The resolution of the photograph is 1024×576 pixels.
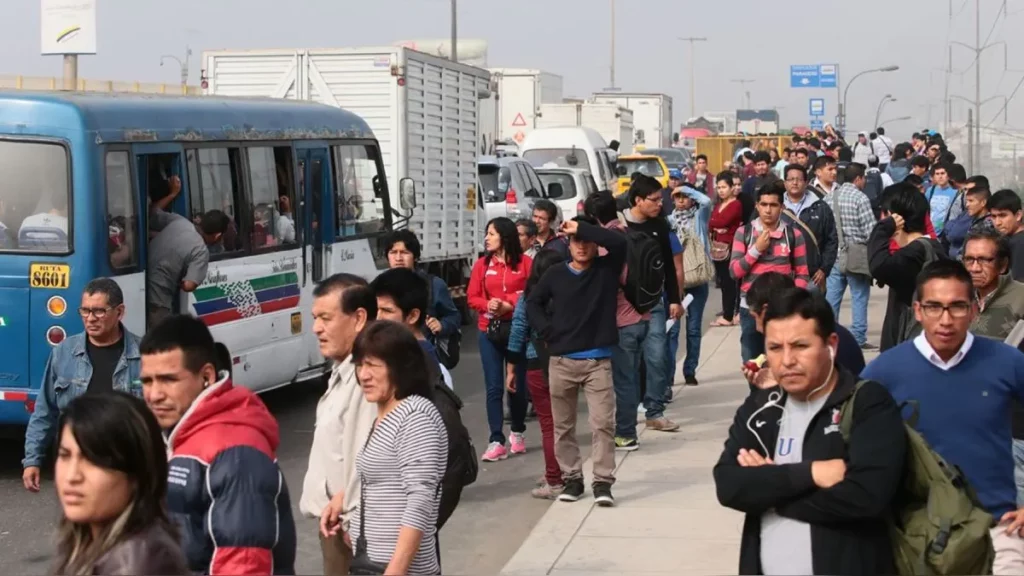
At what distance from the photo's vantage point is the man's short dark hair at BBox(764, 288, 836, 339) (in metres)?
4.26

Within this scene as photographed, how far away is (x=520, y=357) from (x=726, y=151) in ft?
126

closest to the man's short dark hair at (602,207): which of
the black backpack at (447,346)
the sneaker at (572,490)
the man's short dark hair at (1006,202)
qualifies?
the black backpack at (447,346)

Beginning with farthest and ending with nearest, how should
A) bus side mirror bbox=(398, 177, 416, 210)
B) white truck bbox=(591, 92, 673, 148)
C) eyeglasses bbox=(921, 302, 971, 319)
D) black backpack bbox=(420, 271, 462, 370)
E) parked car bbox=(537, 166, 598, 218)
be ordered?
white truck bbox=(591, 92, 673, 148) < parked car bbox=(537, 166, 598, 218) < bus side mirror bbox=(398, 177, 416, 210) < black backpack bbox=(420, 271, 462, 370) < eyeglasses bbox=(921, 302, 971, 319)

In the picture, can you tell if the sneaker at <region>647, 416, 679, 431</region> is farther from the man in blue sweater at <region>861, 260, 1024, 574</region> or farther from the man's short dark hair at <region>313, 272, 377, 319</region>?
the man in blue sweater at <region>861, 260, 1024, 574</region>

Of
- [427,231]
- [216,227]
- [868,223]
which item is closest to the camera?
[216,227]

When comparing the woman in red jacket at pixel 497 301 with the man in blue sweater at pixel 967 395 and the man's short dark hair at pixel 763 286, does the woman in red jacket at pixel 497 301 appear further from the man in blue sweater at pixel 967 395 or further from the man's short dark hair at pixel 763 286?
the man in blue sweater at pixel 967 395

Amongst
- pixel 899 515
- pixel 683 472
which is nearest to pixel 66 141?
pixel 683 472

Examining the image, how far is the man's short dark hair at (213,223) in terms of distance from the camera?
1130cm

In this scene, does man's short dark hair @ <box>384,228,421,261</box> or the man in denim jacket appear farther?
man's short dark hair @ <box>384,228,421,261</box>

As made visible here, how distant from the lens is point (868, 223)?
14570mm

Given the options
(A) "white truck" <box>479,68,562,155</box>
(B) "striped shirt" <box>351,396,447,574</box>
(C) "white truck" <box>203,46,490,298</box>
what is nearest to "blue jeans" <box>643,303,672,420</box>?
(C) "white truck" <box>203,46,490,298</box>

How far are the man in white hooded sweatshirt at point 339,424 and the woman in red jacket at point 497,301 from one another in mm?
4912

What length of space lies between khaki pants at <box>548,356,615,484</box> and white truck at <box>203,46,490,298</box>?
6.61 metres

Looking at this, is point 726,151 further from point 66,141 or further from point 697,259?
point 66,141
